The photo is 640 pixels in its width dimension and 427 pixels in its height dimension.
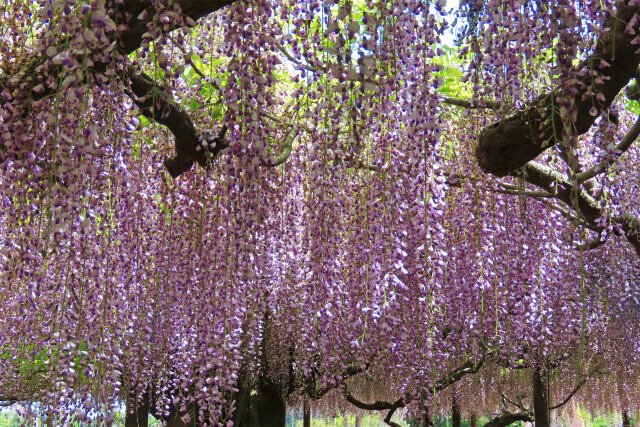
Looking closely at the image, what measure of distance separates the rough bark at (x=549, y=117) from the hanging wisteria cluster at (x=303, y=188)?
14 millimetres

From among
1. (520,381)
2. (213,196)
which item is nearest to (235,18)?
(213,196)

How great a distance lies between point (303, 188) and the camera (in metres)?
5.73

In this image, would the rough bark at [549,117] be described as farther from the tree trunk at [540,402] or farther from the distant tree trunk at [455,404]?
the distant tree trunk at [455,404]

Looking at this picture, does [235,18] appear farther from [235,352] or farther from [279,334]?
[279,334]

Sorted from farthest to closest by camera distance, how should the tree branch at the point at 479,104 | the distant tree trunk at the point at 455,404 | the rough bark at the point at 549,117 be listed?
the distant tree trunk at the point at 455,404 → the tree branch at the point at 479,104 → the rough bark at the point at 549,117

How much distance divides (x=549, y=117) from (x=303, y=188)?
2.87m

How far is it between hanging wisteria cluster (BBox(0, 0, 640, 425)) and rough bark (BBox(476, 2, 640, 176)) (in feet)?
0.05

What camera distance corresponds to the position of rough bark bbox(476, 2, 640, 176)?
3178mm

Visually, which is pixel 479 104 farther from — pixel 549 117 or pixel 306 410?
pixel 306 410

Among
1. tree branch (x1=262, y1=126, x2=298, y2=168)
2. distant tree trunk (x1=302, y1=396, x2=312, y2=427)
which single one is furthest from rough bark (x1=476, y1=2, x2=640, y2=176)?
distant tree trunk (x1=302, y1=396, x2=312, y2=427)

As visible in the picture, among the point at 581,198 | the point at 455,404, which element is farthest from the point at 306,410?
the point at 581,198

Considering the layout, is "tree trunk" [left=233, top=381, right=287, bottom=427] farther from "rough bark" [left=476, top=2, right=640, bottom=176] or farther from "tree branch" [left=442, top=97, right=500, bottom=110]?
"rough bark" [left=476, top=2, right=640, bottom=176]

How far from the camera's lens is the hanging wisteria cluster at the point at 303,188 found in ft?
9.37

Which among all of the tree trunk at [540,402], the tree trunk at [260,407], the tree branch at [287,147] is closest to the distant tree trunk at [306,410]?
the tree trunk at [260,407]
